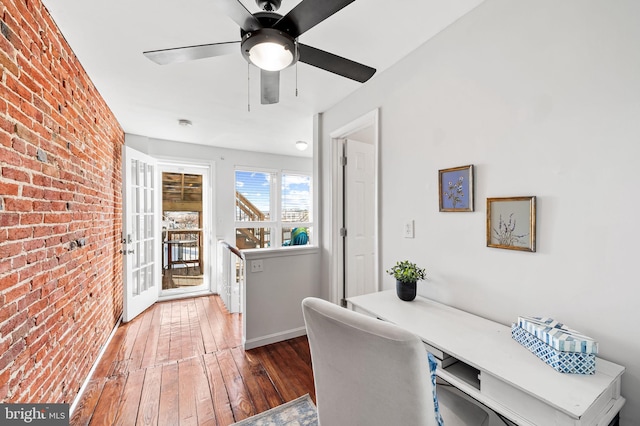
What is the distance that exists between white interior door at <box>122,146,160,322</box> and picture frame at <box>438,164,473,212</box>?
3.39m

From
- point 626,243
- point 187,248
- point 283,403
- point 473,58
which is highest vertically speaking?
point 473,58

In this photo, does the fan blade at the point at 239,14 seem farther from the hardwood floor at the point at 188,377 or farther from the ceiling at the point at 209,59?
the hardwood floor at the point at 188,377

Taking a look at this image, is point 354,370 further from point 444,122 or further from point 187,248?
point 187,248

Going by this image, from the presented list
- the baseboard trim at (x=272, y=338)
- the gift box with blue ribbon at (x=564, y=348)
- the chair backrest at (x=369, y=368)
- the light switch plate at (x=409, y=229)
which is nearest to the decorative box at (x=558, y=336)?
the gift box with blue ribbon at (x=564, y=348)

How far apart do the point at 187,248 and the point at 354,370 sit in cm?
513

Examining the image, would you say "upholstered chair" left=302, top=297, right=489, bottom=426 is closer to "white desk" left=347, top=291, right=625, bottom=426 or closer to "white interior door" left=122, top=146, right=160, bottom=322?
"white desk" left=347, top=291, right=625, bottom=426

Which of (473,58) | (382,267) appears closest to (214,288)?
(382,267)

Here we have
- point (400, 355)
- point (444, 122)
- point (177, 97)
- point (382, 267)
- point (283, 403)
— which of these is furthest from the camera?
point (177, 97)

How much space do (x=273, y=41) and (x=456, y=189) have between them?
1.26 meters

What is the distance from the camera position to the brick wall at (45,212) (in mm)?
1180

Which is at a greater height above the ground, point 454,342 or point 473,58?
point 473,58

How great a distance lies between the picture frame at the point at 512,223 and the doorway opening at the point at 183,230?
14.9 feet

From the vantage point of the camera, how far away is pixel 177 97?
2559 mm

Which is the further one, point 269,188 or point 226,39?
point 269,188
